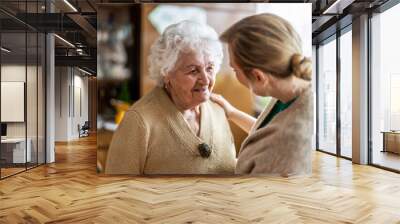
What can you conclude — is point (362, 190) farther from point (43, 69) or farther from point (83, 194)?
point (43, 69)

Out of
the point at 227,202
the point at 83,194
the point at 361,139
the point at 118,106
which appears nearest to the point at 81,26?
the point at 118,106

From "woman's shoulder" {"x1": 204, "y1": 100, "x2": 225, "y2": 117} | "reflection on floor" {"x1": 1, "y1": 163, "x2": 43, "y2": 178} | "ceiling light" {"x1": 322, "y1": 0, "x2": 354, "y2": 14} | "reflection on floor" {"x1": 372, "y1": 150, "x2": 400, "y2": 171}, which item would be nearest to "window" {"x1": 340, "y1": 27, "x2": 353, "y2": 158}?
"reflection on floor" {"x1": 372, "y1": 150, "x2": 400, "y2": 171}

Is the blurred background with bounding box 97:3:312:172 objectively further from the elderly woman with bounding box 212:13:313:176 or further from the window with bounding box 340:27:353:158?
the window with bounding box 340:27:353:158

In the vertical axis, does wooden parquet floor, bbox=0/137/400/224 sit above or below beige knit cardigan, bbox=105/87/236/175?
below

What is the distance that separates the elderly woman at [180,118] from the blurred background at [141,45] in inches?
4.8

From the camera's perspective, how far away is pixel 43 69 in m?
7.58

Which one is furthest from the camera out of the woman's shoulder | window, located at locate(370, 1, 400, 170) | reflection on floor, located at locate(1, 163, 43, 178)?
window, located at locate(370, 1, 400, 170)

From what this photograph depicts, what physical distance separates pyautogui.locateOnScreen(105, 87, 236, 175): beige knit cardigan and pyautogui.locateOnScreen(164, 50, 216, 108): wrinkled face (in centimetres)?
14

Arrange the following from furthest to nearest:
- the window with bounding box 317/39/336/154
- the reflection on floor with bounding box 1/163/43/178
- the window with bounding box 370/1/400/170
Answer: the window with bounding box 317/39/336/154, the window with bounding box 370/1/400/170, the reflection on floor with bounding box 1/163/43/178

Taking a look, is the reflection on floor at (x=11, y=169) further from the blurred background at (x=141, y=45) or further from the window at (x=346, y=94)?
Result: the window at (x=346, y=94)

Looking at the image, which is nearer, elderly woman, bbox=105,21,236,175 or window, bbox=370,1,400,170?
elderly woman, bbox=105,21,236,175

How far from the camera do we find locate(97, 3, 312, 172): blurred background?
5785 millimetres

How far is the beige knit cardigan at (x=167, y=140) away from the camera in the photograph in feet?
18.6

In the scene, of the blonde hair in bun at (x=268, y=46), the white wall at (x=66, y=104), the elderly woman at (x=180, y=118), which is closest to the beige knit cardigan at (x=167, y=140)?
the elderly woman at (x=180, y=118)
